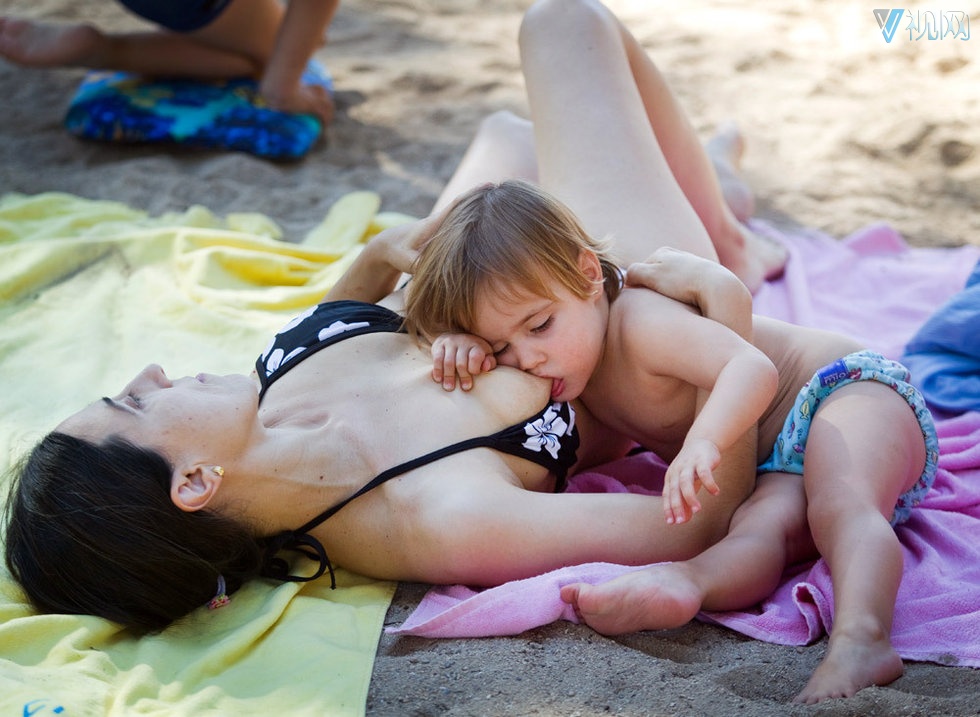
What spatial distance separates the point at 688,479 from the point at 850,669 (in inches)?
14.1

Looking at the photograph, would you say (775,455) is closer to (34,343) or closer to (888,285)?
(888,285)

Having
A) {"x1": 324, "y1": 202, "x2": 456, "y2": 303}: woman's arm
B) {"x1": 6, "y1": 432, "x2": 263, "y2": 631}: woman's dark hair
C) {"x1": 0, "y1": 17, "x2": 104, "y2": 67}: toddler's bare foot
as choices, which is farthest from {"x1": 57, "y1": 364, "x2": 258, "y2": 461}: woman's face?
{"x1": 0, "y1": 17, "x2": 104, "y2": 67}: toddler's bare foot

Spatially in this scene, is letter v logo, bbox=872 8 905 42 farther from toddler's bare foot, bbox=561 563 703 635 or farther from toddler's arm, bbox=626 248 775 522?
toddler's bare foot, bbox=561 563 703 635

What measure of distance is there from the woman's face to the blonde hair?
40cm

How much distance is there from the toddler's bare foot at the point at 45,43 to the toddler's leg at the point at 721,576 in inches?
133

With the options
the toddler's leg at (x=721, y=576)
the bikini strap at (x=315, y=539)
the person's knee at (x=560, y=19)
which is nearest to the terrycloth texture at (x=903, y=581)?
the toddler's leg at (x=721, y=576)

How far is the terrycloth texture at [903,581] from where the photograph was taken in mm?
1798

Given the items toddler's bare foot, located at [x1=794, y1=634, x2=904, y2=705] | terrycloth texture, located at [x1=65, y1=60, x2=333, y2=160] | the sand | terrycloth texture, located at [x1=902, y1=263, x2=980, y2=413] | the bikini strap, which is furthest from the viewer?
terrycloth texture, located at [x1=65, y1=60, x2=333, y2=160]

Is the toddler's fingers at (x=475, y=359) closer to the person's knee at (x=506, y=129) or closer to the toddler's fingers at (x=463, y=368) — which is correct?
the toddler's fingers at (x=463, y=368)

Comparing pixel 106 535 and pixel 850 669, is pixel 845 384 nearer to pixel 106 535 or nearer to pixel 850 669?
pixel 850 669

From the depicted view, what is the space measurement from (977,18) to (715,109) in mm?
1249

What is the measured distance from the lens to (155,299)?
3.04 meters

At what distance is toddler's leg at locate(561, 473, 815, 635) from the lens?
1.75 m

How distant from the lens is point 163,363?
2.76 meters
